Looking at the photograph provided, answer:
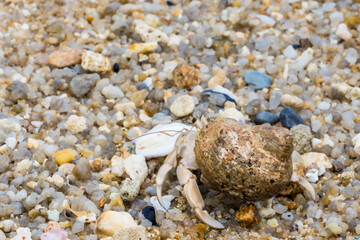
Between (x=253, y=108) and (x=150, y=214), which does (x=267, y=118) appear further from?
(x=150, y=214)

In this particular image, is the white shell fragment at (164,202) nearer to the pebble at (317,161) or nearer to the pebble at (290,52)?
the pebble at (317,161)

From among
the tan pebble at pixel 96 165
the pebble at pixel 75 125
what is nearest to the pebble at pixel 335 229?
the tan pebble at pixel 96 165

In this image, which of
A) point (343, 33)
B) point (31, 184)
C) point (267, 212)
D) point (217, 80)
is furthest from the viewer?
point (343, 33)

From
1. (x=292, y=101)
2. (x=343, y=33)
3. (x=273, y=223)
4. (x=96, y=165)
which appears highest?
(x=343, y=33)

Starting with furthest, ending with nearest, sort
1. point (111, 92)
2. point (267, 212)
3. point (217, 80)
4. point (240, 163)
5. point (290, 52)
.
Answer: point (290, 52) → point (217, 80) → point (111, 92) → point (267, 212) → point (240, 163)

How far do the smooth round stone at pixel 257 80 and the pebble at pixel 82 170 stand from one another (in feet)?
4.50

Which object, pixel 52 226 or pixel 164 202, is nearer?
pixel 52 226

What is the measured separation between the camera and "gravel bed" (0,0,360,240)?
267 cm

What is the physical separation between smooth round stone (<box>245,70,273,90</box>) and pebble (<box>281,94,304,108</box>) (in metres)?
0.24

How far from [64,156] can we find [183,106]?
0.85m

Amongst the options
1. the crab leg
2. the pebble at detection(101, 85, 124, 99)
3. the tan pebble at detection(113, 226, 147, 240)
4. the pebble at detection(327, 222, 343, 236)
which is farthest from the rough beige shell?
the pebble at detection(101, 85, 124, 99)

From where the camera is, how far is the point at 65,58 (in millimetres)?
3699

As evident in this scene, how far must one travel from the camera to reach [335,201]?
2770 mm

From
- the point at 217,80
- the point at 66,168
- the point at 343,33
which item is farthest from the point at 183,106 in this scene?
the point at 343,33
